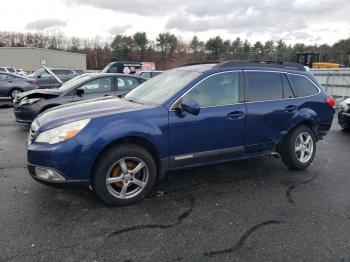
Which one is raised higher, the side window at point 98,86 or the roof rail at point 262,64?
the roof rail at point 262,64

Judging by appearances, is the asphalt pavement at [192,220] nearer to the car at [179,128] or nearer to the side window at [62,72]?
the car at [179,128]

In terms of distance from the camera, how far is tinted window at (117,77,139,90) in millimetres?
8781

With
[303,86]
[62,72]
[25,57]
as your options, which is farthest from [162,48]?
[303,86]

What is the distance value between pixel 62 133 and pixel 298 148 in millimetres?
3614

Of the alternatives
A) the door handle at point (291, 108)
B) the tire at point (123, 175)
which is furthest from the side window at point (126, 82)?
the tire at point (123, 175)

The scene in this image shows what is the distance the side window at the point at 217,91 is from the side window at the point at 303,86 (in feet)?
3.90

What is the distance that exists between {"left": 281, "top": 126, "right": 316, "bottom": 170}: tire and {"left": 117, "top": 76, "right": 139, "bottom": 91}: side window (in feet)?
17.0

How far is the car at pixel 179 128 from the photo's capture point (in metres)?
3.47

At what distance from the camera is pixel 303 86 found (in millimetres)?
5133

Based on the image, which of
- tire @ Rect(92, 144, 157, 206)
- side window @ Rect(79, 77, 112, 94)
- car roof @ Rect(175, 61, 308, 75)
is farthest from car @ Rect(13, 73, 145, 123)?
tire @ Rect(92, 144, 157, 206)

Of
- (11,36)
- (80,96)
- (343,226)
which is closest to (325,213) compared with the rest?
(343,226)

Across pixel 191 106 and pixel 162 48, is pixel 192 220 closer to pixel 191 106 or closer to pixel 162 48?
pixel 191 106

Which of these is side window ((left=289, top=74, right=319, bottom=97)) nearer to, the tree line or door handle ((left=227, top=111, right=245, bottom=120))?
door handle ((left=227, top=111, right=245, bottom=120))

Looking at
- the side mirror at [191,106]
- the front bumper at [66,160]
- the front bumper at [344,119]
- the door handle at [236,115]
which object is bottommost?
the front bumper at [344,119]
